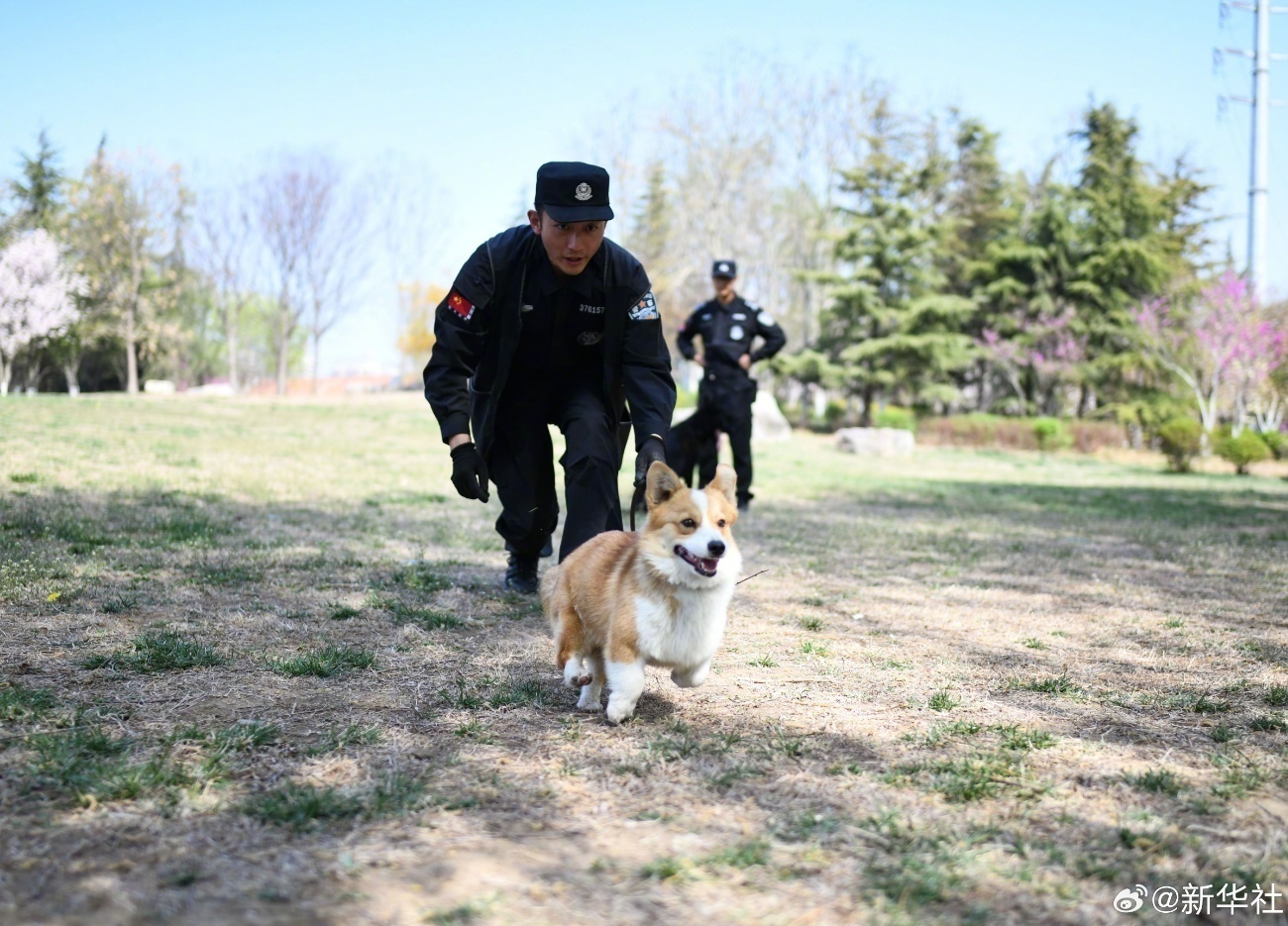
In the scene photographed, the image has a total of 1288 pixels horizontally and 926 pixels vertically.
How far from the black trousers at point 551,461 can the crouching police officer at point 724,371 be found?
5.09 m

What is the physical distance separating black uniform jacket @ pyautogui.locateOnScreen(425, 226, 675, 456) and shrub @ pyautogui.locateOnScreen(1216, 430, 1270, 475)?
21.6 meters

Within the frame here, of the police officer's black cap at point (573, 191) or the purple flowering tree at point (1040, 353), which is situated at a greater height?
the purple flowering tree at point (1040, 353)

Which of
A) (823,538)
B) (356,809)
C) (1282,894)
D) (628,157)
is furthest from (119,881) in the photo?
(628,157)

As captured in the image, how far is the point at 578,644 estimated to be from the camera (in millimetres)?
3889

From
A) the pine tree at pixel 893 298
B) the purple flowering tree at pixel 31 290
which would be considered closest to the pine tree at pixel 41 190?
the purple flowering tree at pixel 31 290

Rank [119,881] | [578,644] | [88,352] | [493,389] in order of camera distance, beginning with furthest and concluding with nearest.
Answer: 1. [88,352]
2. [493,389]
3. [578,644]
4. [119,881]

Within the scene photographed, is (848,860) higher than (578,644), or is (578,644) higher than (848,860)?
(578,644)

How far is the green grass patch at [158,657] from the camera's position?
4082 millimetres

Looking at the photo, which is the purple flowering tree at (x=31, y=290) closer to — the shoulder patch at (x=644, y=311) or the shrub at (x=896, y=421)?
the shrub at (x=896, y=421)

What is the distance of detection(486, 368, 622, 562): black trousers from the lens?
491 centimetres

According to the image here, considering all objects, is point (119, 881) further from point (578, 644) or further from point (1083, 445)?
point (1083, 445)

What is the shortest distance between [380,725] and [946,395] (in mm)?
33010

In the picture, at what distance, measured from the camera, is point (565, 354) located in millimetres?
5105

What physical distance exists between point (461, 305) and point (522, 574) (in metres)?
2.00
